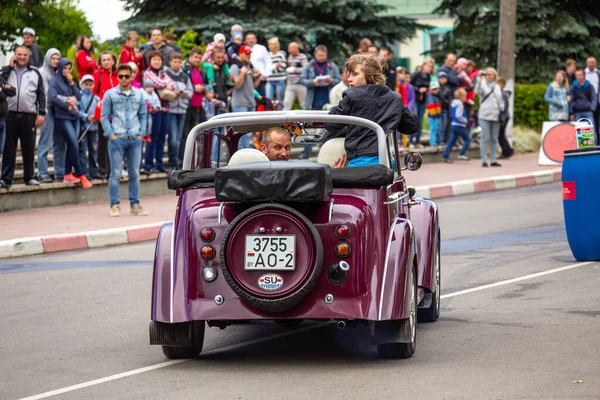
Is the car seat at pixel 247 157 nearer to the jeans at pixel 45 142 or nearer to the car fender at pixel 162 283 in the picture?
the car fender at pixel 162 283

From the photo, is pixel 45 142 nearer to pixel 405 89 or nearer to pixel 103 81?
pixel 103 81

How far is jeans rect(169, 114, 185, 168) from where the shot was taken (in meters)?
20.7

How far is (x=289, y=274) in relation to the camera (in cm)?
752

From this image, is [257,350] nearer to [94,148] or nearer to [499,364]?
[499,364]

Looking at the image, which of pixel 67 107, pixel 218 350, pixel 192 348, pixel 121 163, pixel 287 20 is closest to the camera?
pixel 192 348

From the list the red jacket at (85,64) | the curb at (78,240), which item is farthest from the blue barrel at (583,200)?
the red jacket at (85,64)

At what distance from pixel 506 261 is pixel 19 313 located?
209 inches

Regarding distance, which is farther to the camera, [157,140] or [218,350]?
[157,140]

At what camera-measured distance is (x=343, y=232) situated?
7.56 metres

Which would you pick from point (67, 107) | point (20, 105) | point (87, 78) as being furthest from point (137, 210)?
point (87, 78)

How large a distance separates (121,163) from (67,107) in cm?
181

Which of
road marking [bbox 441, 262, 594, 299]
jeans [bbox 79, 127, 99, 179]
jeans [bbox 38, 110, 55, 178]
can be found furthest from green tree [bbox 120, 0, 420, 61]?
road marking [bbox 441, 262, 594, 299]

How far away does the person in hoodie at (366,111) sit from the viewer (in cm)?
856

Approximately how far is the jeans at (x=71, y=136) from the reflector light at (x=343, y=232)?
461 inches
